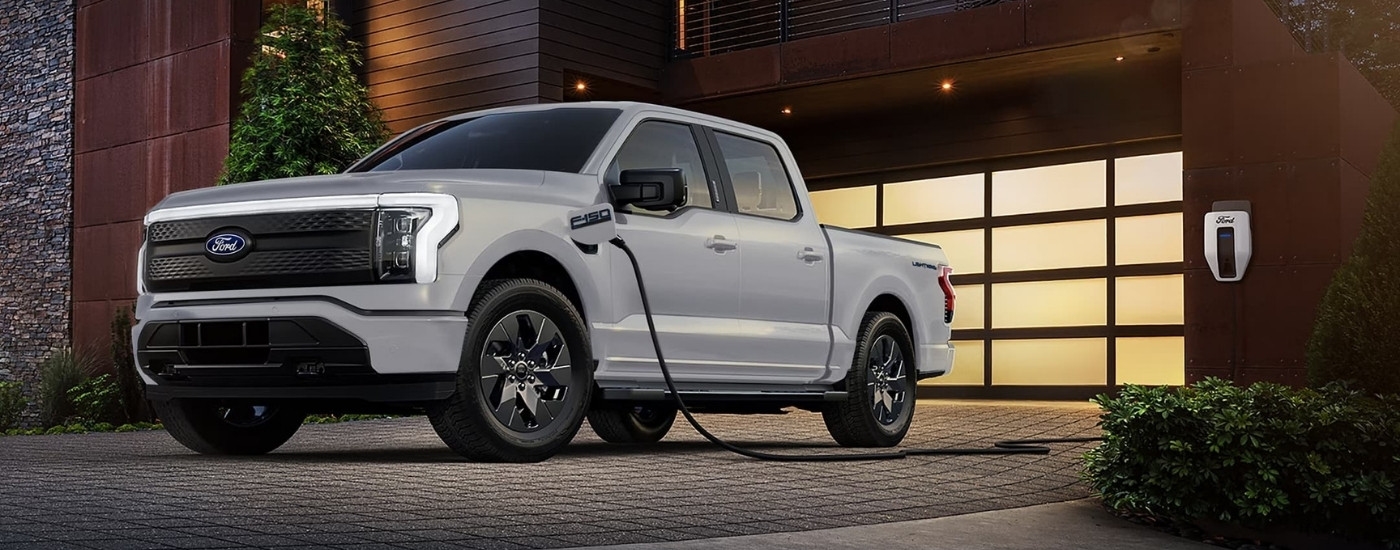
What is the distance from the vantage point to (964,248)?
63.3ft

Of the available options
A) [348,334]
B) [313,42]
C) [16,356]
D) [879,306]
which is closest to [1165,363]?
[879,306]

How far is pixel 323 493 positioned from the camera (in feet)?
19.9

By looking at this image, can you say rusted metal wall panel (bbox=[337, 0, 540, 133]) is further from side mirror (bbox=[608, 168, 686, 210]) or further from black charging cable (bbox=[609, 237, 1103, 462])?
side mirror (bbox=[608, 168, 686, 210])

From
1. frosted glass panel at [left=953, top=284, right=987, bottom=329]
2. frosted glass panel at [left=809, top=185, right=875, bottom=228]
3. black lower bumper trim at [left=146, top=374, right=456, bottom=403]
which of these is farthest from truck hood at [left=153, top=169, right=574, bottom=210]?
frosted glass panel at [left=809, top=185, right=875, bottom=228]

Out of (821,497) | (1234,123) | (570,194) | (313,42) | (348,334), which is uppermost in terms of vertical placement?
(313,42)

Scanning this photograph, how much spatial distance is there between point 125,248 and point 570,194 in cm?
1539

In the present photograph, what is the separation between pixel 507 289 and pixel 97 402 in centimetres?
1230

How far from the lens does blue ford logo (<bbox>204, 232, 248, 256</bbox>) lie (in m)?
7.19

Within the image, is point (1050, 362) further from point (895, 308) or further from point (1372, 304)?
point (1372, 304)

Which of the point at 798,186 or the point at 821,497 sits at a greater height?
the point at 798,186

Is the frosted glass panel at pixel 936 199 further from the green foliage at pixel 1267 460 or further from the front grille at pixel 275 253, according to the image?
the front grille at pixel 275 253

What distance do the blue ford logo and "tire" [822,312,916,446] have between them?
12.9 feet

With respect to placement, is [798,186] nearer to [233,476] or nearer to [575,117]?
[575,117]

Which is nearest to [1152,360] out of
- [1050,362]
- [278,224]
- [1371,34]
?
[1050,362]
